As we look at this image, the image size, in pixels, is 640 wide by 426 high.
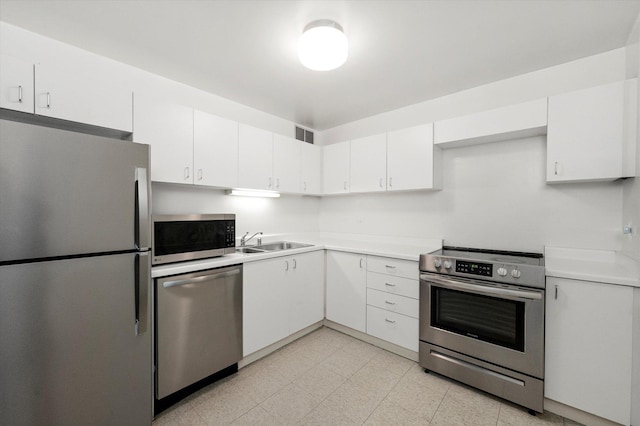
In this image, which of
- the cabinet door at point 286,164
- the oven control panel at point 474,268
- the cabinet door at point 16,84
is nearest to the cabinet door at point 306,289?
the cabinet door at point 286,164

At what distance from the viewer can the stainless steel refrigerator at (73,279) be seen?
47.4 inches

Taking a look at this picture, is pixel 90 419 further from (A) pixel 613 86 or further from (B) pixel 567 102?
(A) pixel 613 86

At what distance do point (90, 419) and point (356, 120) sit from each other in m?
3.61

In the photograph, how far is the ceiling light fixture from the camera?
1640mm

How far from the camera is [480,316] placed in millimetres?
2014

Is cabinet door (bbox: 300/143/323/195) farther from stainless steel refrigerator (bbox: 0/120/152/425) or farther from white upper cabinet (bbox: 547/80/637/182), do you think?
white upper cabinet (bbox: 547/80/637/182)

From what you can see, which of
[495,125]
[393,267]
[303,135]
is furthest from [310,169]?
[495,125]

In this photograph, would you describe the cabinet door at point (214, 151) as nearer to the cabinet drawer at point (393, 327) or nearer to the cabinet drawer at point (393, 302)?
the cabinet drawer at point (393, 302)

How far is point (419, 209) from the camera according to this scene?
2.99 metres

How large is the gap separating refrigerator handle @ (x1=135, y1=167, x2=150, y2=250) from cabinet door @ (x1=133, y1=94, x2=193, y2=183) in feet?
1.59

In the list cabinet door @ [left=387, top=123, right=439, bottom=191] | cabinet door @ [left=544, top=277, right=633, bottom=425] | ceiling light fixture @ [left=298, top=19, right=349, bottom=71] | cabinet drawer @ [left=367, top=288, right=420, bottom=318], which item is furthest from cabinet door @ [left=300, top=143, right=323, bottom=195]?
cabinet door @ [left=544, top=277, right=633, bottom=425]

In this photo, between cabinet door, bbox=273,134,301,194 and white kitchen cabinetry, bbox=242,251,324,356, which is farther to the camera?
cabinet door, bbox=273,134,301,194

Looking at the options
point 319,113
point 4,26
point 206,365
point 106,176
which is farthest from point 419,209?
point 4,26

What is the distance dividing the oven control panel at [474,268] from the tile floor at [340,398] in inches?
35.7
